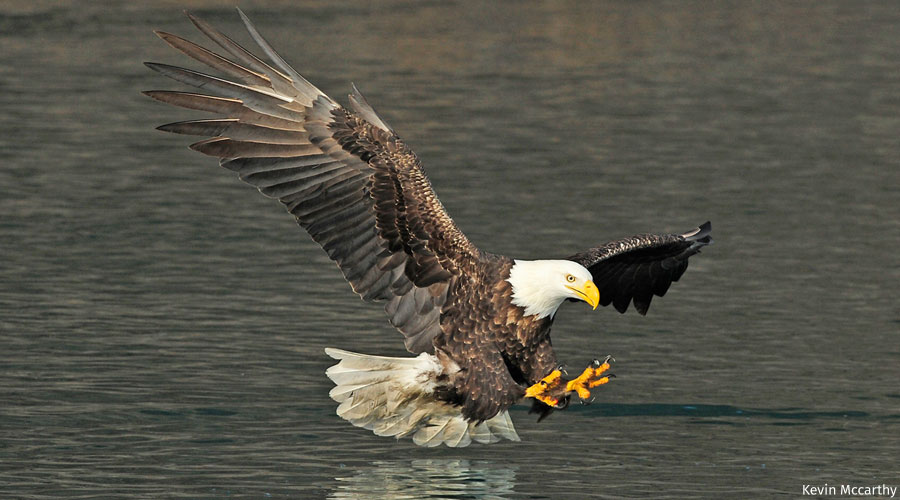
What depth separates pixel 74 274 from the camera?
36.9 feet

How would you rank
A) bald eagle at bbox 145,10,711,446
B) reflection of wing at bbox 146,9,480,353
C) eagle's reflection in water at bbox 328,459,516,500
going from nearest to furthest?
eagle's reflection in water at bbox 328,459,516,500 → bald eagle at bbox 145,10,711,446 → reflection of wing at bbox 146,9,480,353

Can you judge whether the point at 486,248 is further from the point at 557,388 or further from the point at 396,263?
the point at 557,388

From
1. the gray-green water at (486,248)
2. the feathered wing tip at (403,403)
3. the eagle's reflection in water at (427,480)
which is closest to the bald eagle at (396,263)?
the feathered wing tip at (403,403)

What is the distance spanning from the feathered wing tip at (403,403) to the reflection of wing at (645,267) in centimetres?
102

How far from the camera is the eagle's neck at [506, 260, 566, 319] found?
7.56 metres

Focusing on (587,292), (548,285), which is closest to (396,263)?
(548,285)

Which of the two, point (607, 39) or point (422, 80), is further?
point (607, 39)

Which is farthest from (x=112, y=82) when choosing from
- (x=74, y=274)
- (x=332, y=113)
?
(x=332, y=113)

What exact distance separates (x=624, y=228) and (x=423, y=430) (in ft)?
16.6

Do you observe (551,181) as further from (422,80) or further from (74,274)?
(422,80)

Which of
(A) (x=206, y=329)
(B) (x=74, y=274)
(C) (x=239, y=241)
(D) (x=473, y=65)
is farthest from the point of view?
(D) (x=473, y=65)

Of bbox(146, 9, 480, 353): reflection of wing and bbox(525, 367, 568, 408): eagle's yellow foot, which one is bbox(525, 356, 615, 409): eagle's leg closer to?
bbox(525, 367, 568, 408): eagle's yellow foot

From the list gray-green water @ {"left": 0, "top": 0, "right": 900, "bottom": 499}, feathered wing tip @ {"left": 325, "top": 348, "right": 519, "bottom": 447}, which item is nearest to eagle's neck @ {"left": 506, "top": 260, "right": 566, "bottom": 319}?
feathered wing tip @ {"left": 325, "top": 348, "right": 519, "bottom": 447}

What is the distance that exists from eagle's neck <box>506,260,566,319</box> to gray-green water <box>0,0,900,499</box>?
0.73 metres
